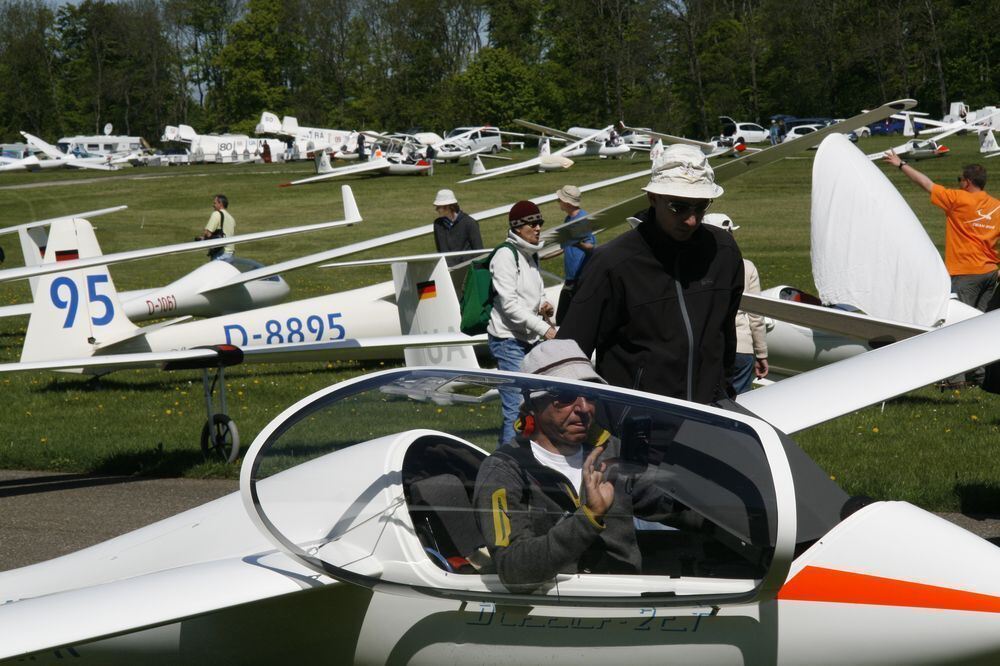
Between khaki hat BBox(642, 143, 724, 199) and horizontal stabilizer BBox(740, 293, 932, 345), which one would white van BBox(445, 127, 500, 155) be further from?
khaki hat BBox(642, 143, 724, 199)

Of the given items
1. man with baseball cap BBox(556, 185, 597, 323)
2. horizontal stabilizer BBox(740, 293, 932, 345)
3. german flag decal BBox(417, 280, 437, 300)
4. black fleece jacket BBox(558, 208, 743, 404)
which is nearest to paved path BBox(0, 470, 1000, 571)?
horizontal stabilizer BBox(740, 293, 932, 345)

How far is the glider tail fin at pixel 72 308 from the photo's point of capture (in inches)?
393

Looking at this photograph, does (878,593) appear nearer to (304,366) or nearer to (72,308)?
(72,308)

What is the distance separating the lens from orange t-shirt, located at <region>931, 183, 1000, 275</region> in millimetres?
10211

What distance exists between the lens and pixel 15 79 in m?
88.1

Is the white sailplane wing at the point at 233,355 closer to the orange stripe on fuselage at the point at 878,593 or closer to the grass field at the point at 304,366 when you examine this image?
the grass field at the point at 304,366

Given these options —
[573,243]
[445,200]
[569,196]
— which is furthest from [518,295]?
[445,200]

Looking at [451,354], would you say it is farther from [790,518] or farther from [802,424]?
[790,518]

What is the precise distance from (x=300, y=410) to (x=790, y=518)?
57.6 inches

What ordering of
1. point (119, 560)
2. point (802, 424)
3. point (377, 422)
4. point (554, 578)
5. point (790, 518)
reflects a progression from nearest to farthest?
point (790, 518)
point (554, 578)
point (377, 422)
point (119, 560)
point (802, 424)

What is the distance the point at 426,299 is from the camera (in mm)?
10195

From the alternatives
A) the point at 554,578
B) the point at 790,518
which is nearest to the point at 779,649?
the point at 790,518

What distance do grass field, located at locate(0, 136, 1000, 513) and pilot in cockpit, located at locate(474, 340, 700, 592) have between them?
13.2 ft

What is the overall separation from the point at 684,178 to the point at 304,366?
9544 mm
